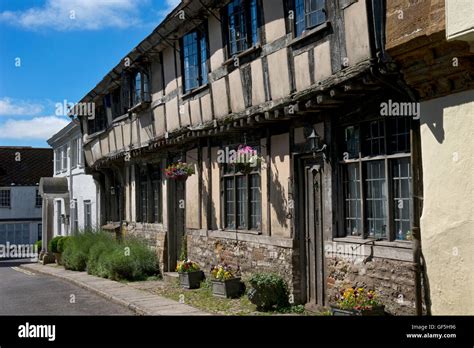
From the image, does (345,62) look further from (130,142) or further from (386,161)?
(130,142)

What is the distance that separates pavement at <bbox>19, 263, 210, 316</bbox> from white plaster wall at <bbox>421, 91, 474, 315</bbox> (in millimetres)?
4350

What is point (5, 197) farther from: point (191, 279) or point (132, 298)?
point (132, 298)

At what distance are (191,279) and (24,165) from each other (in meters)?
33.0

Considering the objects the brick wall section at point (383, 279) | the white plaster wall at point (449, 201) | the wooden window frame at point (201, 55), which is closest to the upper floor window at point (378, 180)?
the brick wall section at point (383, 279)

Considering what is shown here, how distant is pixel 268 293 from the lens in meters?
9.84

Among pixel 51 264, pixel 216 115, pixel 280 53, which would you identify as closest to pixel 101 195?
pixel 51 264

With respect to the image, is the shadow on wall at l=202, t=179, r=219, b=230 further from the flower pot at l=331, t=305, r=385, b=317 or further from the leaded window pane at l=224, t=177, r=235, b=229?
the flower pot at l=331, t=305, r=385, b=317

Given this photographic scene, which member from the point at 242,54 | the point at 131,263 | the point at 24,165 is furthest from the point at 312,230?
the point at 24,165

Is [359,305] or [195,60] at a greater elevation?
[195,60]

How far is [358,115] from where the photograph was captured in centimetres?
843

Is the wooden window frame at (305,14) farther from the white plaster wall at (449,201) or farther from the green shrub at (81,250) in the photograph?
the green shrub at (81,250)

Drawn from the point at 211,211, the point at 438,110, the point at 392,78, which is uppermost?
the point at 392,78

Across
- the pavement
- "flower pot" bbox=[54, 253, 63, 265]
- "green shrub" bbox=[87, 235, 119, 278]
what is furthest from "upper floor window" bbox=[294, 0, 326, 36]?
"flower pot" bbox=[54, 253, 63, 265]

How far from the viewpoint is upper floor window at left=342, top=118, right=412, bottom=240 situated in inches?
306
